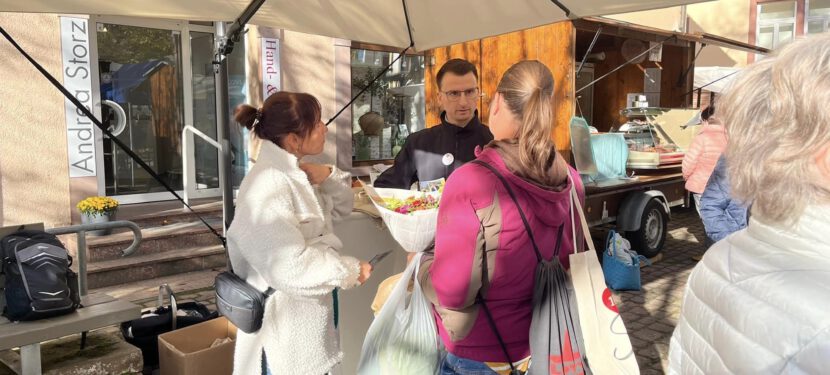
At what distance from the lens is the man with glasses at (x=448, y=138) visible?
3170mm

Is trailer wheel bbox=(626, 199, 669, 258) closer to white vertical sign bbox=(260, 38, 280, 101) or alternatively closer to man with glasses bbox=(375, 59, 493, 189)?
man with glasses bbox=(375, 59, 493, 189)

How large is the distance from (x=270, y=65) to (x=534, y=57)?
379 cm

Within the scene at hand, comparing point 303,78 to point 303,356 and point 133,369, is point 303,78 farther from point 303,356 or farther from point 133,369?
point 303,356

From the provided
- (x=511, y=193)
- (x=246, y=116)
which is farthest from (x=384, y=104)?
(x=511, y=193)

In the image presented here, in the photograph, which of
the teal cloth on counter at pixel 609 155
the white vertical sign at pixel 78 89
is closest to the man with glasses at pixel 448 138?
the teal cloth on counter at pixel 609 155

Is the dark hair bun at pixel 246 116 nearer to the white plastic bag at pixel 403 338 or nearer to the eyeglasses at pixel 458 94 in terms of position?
the white plastic bag at pixel 403 338

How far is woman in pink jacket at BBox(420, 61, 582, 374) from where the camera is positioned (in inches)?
69.9

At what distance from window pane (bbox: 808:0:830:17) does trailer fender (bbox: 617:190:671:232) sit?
514 inches

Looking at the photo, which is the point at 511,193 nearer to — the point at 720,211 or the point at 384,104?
the point at 720,211

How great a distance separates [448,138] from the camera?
131 inches

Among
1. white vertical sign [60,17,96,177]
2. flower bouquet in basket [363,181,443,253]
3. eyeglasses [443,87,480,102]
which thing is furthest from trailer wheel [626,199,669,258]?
white vertical sign [60,17,96,177]

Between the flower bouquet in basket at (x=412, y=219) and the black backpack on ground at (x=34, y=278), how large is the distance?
1557 mm

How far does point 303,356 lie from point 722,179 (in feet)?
A: 9.66

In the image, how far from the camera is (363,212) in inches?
124
